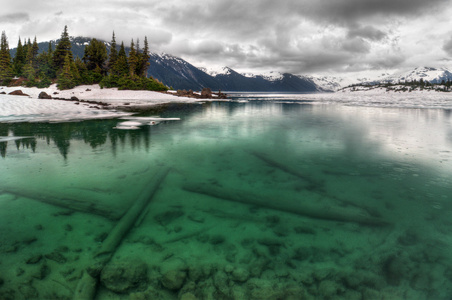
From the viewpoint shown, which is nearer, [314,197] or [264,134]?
[314,197]

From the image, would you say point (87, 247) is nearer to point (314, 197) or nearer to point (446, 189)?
point (314, 197)

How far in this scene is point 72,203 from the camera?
645 cm

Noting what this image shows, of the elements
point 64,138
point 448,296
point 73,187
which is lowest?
point 448,296

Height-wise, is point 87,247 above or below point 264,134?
below

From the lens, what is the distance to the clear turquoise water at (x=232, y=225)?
4.00 metres

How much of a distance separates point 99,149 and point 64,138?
3.85 metres

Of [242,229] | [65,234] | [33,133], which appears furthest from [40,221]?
[33,133]

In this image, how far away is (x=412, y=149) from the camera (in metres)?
12.8

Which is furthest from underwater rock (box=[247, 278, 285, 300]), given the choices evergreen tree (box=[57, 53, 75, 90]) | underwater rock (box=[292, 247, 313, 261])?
evergreen tree (box=[57, 53, 75, 90])

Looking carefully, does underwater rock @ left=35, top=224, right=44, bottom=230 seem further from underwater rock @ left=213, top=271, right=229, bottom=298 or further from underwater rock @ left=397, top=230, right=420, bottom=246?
underwater rock @ left=397, top=230, right=420, bottom=246

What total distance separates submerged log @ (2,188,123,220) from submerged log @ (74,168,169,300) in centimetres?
38

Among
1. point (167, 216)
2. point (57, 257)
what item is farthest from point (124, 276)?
point (167, 216)

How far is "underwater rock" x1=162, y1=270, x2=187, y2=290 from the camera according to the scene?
3.92 meters

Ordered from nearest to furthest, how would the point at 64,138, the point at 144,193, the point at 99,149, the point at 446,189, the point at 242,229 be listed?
the point at 242,229
the point at 144,193
the point at 446,189
the point at 99,149
the point at 64,138
